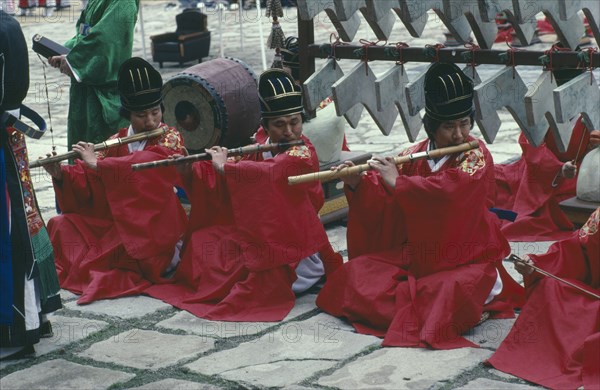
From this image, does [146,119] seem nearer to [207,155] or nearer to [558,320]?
[207,155]

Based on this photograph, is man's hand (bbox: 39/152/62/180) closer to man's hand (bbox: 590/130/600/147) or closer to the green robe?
the green robe

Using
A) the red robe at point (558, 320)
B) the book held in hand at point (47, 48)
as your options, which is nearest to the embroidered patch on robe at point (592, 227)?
the red robe at point (558, 320)

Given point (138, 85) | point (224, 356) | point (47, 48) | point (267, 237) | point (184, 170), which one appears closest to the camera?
point (224, 356)

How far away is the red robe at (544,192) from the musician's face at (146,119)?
2.47m

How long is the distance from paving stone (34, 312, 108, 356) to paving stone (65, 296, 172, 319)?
0.14 meters

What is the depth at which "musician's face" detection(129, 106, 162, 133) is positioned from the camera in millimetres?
6242

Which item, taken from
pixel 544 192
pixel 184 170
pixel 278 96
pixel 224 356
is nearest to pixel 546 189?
pixel 544 192

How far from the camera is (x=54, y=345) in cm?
535

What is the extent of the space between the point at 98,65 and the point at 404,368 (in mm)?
3389

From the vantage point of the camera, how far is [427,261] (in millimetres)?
5320

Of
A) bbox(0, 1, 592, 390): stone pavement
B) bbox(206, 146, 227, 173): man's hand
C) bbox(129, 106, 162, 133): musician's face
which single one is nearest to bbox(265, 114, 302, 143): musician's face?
bbox(206, 146, 227, 173): man's hand

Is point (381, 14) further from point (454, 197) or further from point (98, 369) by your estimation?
point (98, 369)

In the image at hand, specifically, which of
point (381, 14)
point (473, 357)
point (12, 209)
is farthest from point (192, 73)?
point (473, 357)

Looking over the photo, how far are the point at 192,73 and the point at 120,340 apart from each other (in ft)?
7.63
